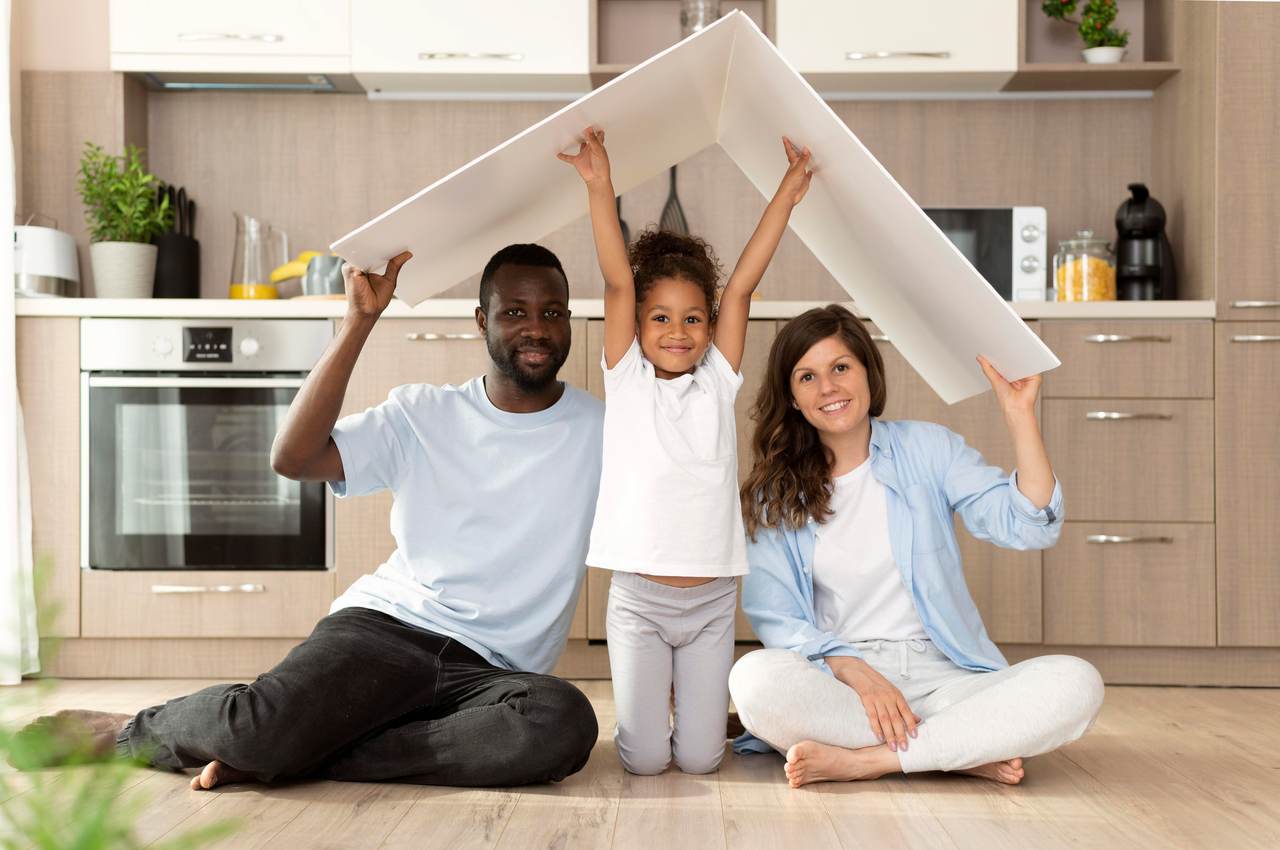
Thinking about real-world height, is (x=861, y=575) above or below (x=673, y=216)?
below

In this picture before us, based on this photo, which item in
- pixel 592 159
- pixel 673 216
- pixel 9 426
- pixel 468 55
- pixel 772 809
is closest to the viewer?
pixel 772 809

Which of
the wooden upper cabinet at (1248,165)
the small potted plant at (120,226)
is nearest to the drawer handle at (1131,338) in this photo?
the wooden upper cabinet at (1248,165)

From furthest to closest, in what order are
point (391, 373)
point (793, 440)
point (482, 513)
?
point (391, 373) → point (793, 440) → point (482, 513)

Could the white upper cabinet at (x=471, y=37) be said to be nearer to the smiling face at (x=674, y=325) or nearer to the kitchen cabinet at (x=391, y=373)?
the kitchen cabinet at (x=391, y=373)

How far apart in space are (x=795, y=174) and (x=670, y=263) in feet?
0.90

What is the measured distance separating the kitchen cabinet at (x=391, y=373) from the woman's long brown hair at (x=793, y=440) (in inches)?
34.6

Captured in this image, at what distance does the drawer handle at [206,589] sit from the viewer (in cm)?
303

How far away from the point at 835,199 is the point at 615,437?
1.90 feet

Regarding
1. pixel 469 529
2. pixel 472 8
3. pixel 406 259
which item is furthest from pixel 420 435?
pixel 472 8

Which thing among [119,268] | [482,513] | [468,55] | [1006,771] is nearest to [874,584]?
[1006,771]

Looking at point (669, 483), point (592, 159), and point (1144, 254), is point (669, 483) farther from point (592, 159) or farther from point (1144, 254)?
point (1144, 254)

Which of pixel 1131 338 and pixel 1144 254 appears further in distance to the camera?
pixel 1144 254

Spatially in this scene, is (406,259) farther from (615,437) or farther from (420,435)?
(615,437)

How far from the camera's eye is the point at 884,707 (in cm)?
195
